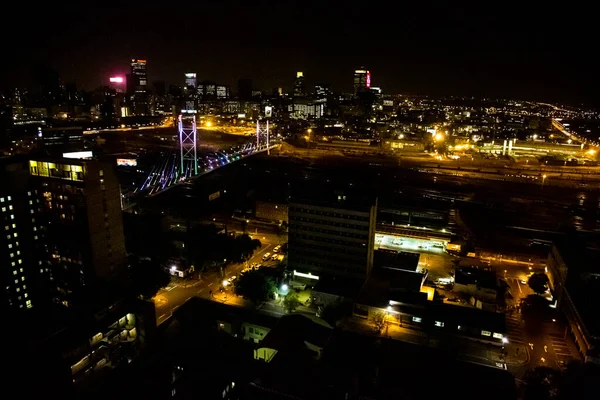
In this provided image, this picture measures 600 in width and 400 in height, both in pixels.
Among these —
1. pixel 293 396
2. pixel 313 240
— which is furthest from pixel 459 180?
pixel 293 396

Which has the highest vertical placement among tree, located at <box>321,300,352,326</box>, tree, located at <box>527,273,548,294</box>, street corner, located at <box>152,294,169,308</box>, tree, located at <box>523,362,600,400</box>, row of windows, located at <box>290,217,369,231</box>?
row of windows, located at <box>290,217,369,231</box>

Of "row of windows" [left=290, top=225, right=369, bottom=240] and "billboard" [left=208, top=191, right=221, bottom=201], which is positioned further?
"billboard" [left=208, top=191, right=221, bottom=201]

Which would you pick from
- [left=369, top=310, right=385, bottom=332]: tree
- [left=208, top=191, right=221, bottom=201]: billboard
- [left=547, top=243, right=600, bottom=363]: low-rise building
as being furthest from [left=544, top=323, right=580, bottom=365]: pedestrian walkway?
[left=208, top=191, right=221, bottom=201]: billboard

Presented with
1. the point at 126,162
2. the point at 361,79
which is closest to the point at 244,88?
the point at 361,79

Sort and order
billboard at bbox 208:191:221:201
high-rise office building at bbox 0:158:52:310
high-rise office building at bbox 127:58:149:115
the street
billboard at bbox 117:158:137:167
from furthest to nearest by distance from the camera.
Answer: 1. high-rise office building at bbox 127:58:149:115
2. billboard at bbox 117:158:137:167
3. billboard at bbox 208:191:221:201
4. the street
5. high-rise office building at bbox 0:158:52:310

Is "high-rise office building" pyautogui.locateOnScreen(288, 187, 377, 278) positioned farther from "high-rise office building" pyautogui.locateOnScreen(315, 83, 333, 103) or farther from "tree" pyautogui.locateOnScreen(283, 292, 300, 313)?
"high-rise office building" pyautogui.locateOnScreen(315, 83, 333, 103)

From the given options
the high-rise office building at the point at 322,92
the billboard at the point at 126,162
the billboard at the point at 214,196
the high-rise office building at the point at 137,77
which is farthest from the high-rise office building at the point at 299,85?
the billboard at the point at 214,196

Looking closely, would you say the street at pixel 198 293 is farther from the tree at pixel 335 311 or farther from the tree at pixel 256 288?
the tree at pixel 335 311
